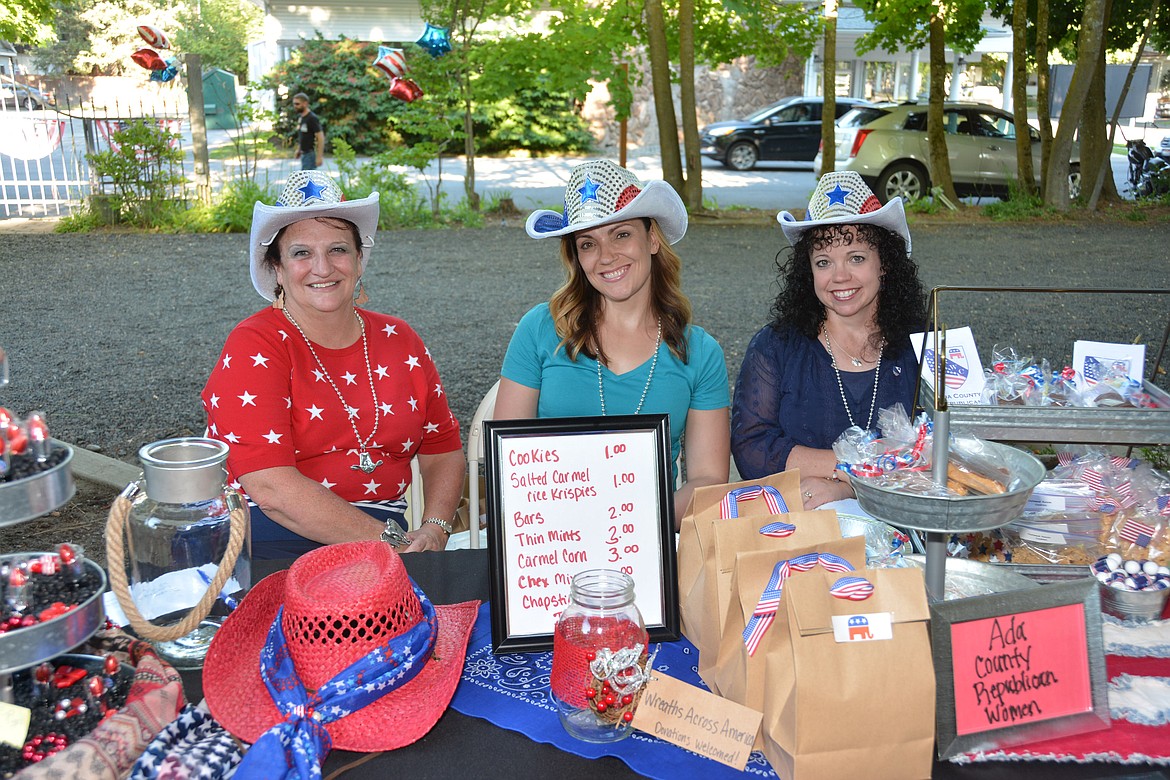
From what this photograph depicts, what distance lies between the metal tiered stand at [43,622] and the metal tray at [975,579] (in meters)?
1.36

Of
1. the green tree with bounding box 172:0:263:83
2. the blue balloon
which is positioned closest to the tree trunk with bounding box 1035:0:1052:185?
the blue balloon

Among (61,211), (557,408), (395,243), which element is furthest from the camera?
(61,211)

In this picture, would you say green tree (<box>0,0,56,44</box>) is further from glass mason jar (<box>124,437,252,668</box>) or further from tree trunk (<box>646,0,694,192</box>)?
glass mason jar (<box>124,437,252,668</box>)

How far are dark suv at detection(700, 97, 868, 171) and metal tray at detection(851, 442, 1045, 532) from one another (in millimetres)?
20156

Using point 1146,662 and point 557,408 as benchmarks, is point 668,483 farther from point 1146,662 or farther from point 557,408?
point 557,408

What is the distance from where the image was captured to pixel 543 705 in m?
1.58

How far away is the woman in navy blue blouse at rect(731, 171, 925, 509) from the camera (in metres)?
2.94

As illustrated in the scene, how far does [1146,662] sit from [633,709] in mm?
933

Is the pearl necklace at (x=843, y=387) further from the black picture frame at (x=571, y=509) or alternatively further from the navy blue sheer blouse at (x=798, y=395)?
the black picture frame at (x=571, y=509)

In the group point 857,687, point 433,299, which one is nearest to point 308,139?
point 433,299

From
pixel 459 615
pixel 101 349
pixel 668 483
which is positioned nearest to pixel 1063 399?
pixel 668 483

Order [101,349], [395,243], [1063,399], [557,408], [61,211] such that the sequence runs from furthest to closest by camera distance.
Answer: [61,211]
[395,243]
[101,349]
[557,408]
[1063,399]

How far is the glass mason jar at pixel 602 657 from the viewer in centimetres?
147

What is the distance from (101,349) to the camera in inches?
289
